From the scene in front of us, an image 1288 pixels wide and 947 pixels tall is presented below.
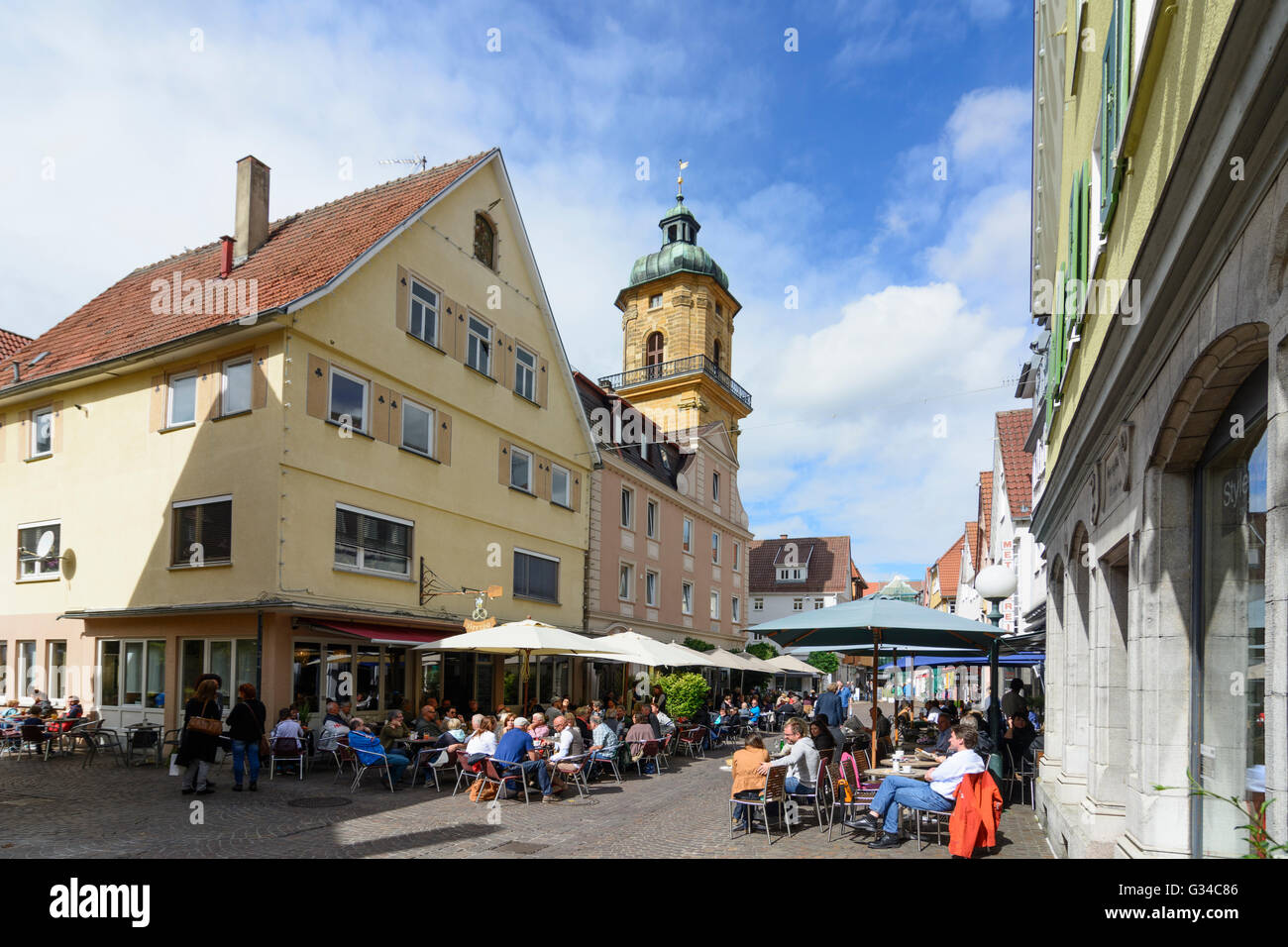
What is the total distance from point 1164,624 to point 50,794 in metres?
14.0

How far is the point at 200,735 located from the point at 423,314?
11.4 meters

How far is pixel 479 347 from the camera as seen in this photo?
2355 centimetres

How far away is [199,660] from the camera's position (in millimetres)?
18312

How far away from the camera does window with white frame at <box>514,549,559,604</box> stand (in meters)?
24.9

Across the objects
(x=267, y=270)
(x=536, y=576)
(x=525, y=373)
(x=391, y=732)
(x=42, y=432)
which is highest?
(x=267, y=270)

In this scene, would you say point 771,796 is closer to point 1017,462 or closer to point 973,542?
point 1017,462

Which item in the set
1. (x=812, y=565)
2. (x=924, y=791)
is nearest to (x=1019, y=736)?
(x=924, y=791)

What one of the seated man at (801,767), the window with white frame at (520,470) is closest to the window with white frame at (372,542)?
the window with white frame at (520,470)

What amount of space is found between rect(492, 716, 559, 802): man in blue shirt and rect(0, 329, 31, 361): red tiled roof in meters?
19.9

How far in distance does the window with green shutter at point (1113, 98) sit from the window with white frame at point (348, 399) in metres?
14.6

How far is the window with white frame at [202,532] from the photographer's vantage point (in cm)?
1797

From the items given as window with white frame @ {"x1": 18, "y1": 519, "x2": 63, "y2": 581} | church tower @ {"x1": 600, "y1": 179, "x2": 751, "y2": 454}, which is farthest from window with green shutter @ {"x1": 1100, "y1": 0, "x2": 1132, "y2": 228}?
church tower @ {"x1": 600, "y1": 179, "x2": 751, "y2": 454}

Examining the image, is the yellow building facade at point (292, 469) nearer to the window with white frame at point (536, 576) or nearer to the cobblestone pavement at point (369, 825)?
the window with white frame at point (536, 576)
